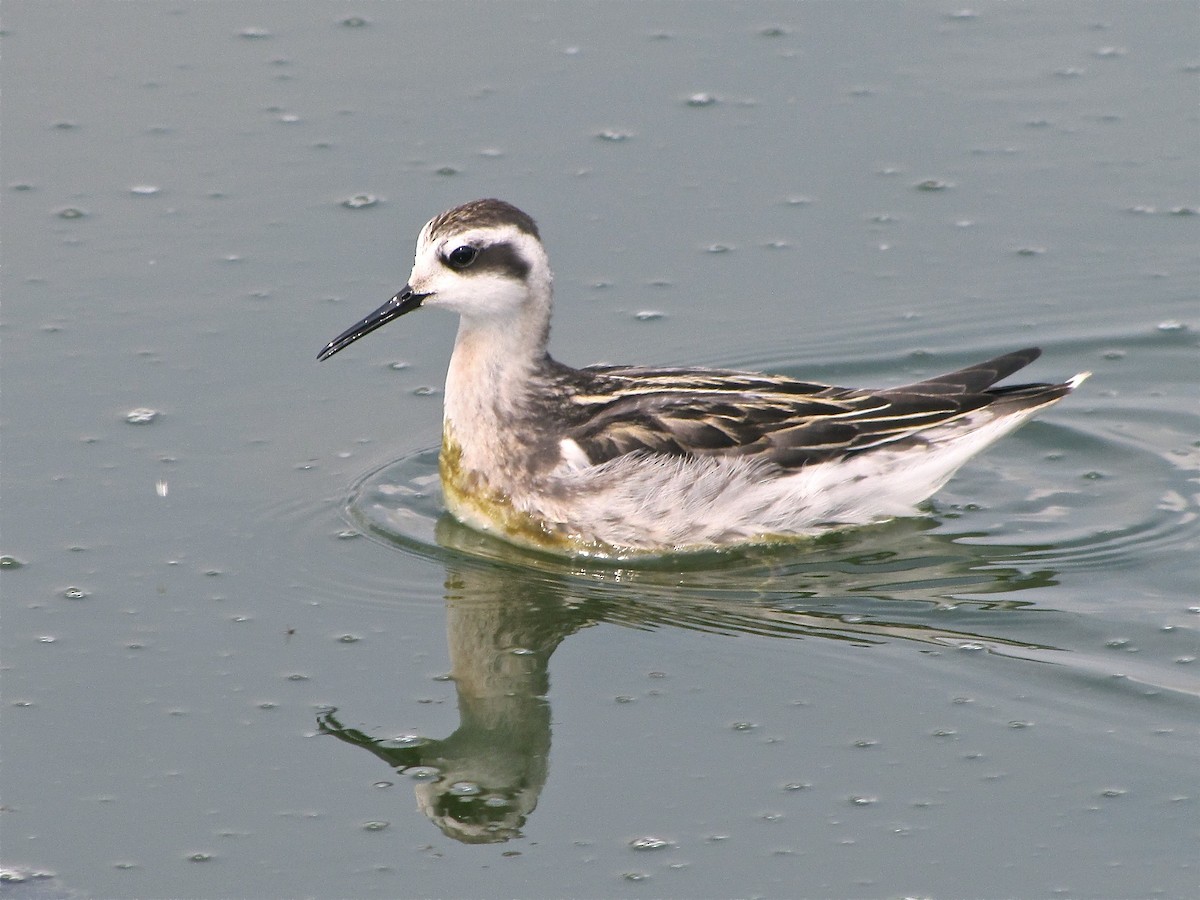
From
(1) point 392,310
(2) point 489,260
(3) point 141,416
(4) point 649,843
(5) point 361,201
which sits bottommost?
(4) point 649,843

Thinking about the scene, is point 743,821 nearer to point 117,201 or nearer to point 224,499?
point 224,499

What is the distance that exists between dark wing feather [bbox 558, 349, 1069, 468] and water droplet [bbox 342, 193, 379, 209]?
2968 mm

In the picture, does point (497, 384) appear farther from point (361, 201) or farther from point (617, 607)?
point (361, 201)

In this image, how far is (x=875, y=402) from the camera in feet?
35.1

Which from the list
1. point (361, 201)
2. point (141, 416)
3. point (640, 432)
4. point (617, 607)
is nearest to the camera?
point (617, 607)

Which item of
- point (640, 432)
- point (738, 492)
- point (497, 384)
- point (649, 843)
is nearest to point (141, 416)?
point (497, 384)

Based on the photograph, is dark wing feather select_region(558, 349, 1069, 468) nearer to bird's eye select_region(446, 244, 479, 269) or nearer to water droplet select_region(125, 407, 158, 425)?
bird's eye select_region(446, 244, 479, 269)

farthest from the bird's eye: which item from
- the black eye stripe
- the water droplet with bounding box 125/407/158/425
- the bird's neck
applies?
the water droplet with bounding box 125/407/158/425

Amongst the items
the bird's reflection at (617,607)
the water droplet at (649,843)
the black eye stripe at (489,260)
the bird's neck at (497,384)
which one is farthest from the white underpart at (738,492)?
the water droplet at (649,843)

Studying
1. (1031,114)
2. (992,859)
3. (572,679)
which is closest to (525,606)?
(572,679)

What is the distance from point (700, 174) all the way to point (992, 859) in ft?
21.3

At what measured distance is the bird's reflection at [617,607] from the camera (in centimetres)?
882

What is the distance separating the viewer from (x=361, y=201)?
520 inches

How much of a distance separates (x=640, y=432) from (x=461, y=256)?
1.23m
